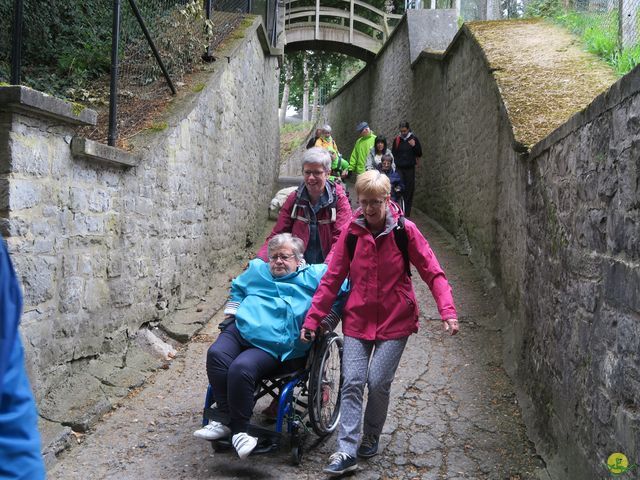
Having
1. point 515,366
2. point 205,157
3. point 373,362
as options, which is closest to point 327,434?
point 373,362

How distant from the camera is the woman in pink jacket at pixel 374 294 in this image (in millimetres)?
3561

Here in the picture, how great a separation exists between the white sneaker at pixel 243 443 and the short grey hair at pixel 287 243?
3.64 ft

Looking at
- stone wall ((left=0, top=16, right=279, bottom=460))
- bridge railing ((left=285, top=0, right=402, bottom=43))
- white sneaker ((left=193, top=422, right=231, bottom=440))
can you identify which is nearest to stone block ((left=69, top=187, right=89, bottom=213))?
stone wall ((left=0, top=16, right=279, bottom=460))

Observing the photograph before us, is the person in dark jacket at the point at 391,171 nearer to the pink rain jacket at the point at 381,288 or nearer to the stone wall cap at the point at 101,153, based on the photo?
the stone wall cap at the point at 101,153

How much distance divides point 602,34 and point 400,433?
600cm

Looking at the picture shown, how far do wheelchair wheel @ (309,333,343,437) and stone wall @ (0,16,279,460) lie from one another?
1472 millimetres

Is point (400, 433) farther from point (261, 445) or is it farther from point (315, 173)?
point (315, 173)

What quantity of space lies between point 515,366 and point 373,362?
1897mm

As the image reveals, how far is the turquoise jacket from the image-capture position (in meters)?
3.64

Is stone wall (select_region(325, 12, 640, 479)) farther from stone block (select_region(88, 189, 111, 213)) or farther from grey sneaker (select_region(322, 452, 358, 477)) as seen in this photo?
stone block (select_region(88, 189, 111, 213))

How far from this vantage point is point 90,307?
4.42m

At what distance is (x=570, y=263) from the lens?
3.51 m

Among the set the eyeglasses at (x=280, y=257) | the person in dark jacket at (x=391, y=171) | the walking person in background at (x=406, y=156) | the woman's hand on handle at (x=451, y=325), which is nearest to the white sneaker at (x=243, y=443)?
the eyeglasses at (x=280, y=257)

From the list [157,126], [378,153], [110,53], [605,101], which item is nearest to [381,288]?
[605,101]
